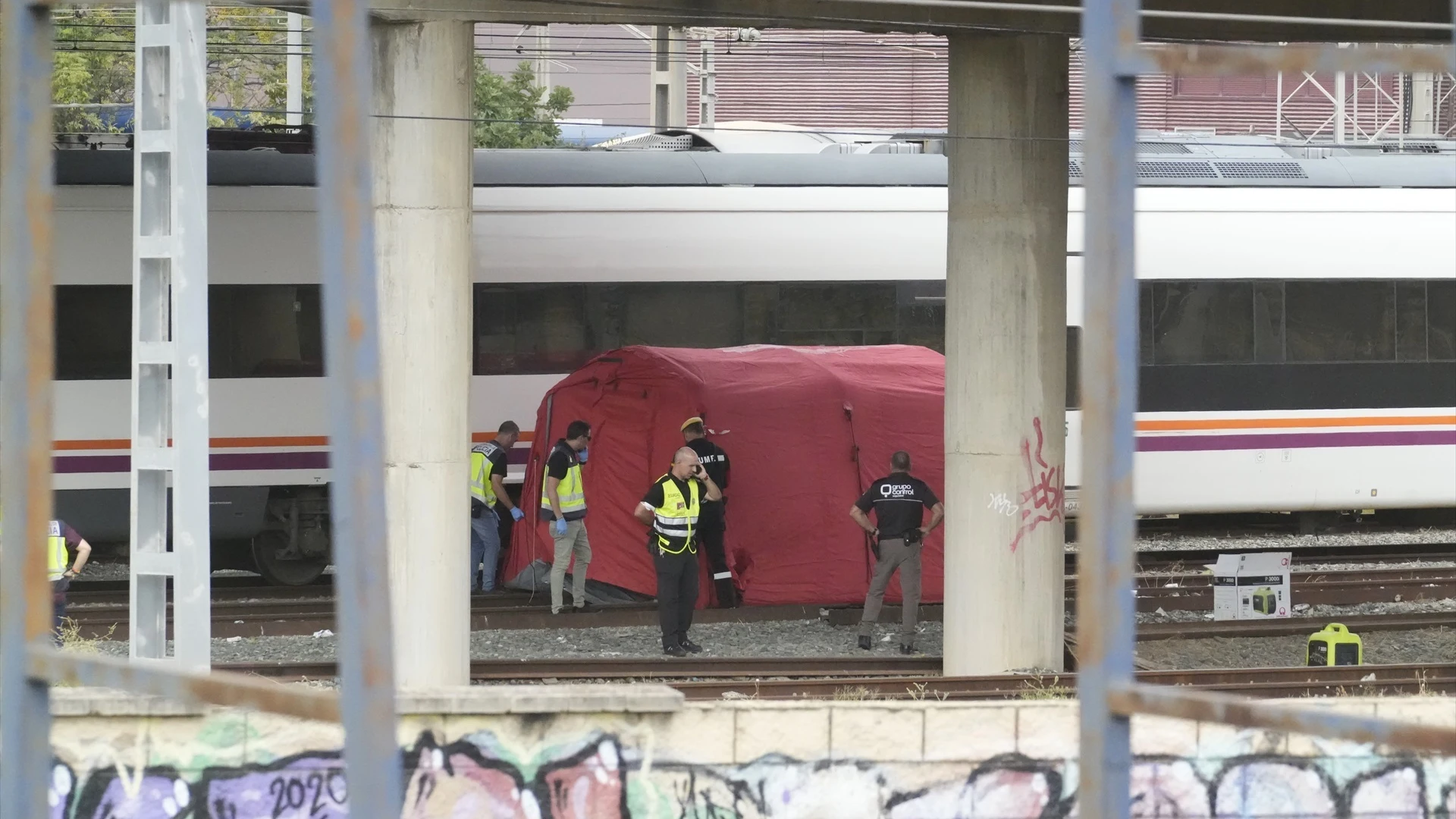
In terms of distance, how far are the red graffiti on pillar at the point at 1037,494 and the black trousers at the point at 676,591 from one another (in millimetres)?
2524

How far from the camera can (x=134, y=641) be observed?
900 centimetres

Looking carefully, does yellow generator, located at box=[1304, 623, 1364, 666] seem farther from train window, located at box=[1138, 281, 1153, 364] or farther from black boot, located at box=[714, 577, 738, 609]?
train window, located at box=[1138, 281, 1153, 364]

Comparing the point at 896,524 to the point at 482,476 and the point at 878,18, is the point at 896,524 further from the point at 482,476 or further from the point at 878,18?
the point at 482,476

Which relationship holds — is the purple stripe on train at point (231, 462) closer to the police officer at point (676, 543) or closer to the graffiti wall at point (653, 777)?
the police officer at point (676, 543)

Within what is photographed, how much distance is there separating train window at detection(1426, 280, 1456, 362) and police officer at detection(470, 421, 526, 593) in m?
10.4

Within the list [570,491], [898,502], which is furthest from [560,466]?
[898,502]

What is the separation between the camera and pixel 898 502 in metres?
12.2

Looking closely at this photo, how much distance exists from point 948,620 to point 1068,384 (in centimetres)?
578

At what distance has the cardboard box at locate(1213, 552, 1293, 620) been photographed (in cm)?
1348

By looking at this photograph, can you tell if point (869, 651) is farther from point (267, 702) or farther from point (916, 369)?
point (267, 702)

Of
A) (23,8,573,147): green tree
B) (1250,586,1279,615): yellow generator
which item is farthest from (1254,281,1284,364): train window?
(23,8,573,147): green tree

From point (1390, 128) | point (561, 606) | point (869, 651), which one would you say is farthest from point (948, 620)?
point (1390, 128)

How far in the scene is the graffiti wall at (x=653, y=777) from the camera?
646cm

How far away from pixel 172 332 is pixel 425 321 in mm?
1892
